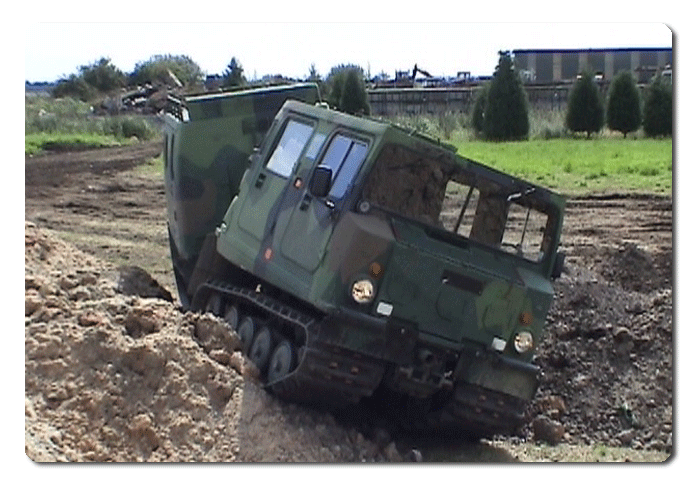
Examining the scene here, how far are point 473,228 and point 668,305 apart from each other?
3328 mm

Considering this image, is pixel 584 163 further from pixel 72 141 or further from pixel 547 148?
pixel 72 141

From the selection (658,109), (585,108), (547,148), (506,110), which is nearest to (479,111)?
(506,110)

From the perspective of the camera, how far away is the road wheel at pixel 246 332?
9602 mm

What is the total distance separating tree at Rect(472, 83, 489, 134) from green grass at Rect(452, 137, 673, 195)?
0.55 ft

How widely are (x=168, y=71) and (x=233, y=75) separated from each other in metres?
0.71

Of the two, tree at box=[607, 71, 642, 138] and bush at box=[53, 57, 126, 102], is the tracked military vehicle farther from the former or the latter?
tree at box=[607, 71, 642, 138]

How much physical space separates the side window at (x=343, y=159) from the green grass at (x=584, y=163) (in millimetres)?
4435

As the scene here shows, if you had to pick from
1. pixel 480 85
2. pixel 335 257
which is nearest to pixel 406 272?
pixel 335 257

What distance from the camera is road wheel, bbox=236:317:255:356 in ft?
31.5

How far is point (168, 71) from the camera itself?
11.4 meters

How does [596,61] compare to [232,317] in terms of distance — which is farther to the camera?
[596,61]

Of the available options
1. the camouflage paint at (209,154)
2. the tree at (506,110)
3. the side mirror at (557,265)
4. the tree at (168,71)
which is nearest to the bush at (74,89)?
the tree at (168,71)

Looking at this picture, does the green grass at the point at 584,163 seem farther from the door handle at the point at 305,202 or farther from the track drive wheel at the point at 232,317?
the door handle at the point at 305,202

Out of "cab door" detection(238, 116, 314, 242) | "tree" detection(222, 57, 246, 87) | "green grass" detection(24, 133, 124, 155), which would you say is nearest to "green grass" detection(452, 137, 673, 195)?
"tree" detection(222, 57, 246, 87)
